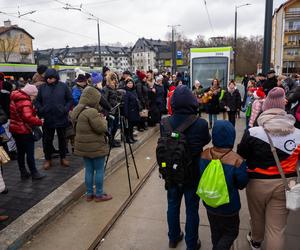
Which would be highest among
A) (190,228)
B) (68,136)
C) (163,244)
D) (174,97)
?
(174,97)

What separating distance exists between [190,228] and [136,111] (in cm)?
480

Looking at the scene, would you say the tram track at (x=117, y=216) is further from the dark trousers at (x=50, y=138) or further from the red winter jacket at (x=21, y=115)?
the red winter jacket at (x=21, y=115)

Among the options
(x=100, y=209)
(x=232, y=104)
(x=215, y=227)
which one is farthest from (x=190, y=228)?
(x=232, y=104)

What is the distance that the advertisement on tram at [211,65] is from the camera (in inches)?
619

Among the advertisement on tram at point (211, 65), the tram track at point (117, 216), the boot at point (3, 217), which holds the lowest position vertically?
the tram track at point (117, 216)

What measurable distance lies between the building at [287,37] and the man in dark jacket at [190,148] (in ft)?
211

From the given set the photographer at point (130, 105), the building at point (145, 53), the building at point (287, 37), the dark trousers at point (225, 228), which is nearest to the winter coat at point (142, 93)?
the photographer at point (130, 105)

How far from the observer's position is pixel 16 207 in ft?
13.8

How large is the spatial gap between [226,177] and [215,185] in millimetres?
122

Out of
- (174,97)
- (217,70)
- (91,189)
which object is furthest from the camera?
(217,70)

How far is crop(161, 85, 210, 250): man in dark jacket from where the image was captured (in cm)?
309

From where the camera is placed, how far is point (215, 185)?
2.69 meters

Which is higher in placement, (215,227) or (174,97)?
(174,97)

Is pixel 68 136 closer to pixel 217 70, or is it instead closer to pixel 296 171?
pixel 296 171
